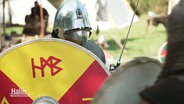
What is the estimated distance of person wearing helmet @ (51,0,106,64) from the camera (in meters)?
3.48

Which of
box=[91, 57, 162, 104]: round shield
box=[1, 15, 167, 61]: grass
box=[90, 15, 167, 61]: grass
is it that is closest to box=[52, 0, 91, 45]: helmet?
box=[91, 57, 162, 104]: round shield

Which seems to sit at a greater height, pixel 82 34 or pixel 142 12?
pixel 82 34

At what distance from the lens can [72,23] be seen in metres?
3.53

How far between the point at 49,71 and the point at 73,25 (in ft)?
1.92

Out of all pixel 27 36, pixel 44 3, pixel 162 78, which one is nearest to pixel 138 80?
pixel 162 78

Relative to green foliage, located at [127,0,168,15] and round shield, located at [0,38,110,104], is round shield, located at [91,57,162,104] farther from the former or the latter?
green foliage, located at [127,0,168,15]

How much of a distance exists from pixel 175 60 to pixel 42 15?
957 cm

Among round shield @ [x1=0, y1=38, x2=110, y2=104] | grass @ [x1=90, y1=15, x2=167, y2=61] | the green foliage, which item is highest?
round shield @ [x1=0, y1=38, x2=110, y2=104]

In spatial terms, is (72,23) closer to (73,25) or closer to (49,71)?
(73,25)

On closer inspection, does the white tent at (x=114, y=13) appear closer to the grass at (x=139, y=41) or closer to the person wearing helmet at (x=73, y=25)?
the grass at (x=139, y=41)

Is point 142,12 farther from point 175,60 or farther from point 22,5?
point 175,60

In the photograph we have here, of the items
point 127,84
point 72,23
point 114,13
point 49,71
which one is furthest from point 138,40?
point 127,84

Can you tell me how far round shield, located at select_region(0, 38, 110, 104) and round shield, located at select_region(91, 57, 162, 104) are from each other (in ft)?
4.02

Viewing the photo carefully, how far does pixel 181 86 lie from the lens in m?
1.46
